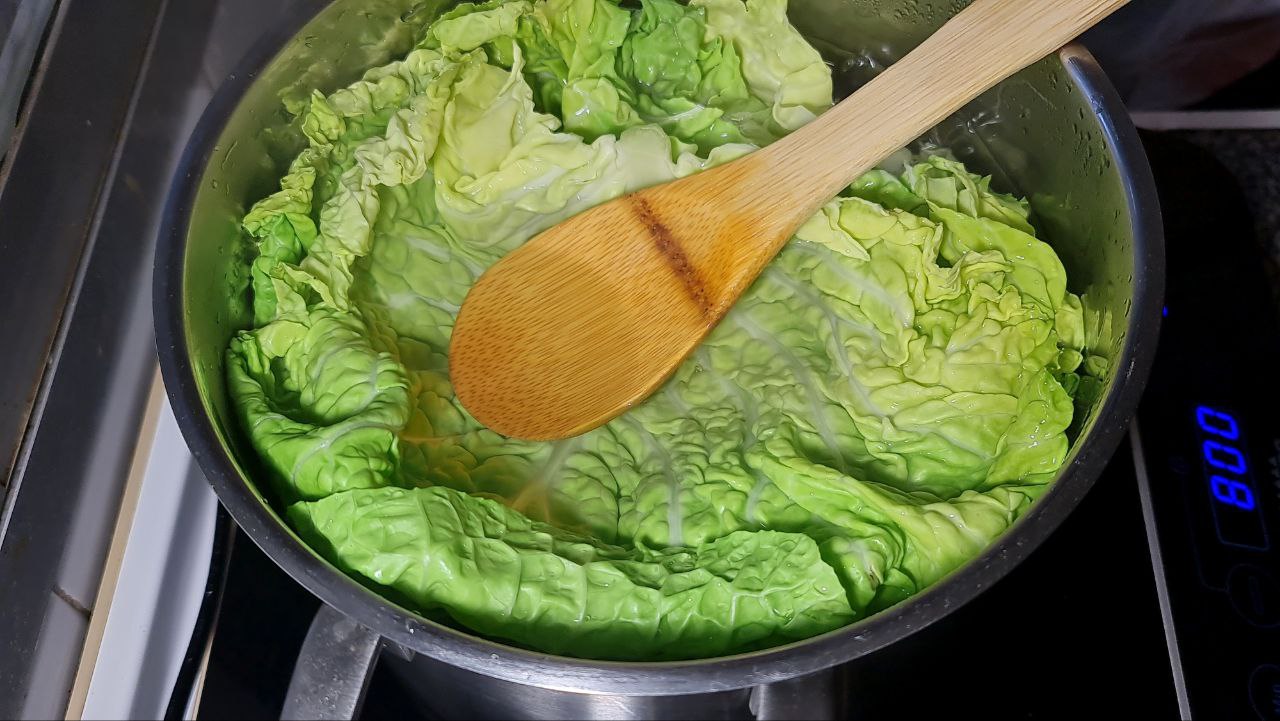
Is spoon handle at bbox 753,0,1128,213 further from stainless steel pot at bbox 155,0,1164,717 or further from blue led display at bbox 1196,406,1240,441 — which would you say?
blue led display at bbox 1196,406,1240,441

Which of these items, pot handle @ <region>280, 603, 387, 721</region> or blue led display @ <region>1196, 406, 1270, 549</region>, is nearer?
pot handle @ <region>280, 603, 387, 721</region>

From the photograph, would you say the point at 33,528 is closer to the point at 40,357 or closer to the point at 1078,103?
the point at 40,357

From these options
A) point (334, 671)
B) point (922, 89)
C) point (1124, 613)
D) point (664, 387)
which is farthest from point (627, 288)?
point (1124, 613)

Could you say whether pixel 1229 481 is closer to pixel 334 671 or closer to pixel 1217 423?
pixel 1217 423

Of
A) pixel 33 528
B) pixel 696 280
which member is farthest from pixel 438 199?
pixel 33 528

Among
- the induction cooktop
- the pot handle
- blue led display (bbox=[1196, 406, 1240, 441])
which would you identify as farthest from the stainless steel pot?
blue led display (bbox=[1196, 406, 1240, 441])

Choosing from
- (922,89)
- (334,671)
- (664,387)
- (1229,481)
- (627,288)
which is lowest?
(1229,481)
